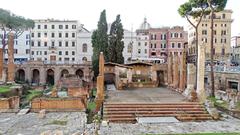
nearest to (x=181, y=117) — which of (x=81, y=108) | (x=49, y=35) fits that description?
(x=81, y=108)

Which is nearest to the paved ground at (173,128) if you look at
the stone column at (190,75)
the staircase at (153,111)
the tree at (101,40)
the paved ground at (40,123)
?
the staircase at (153,111)

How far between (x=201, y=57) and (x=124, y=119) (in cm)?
828

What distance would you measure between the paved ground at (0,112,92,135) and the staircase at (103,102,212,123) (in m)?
2.02

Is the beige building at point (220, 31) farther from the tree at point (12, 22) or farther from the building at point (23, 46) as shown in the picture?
the building at point (23, 46)

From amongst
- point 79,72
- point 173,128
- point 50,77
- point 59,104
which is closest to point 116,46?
point 79,72

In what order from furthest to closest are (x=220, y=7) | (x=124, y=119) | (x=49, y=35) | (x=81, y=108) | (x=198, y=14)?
(x=49, y=35), (x=198, y=14), (x=220, y=7), (x=81, y=108), (x=124, y=119)

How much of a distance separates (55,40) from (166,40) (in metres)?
26.0

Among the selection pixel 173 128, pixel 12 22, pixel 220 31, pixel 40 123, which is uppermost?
pixel 220 31

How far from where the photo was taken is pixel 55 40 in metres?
72.1

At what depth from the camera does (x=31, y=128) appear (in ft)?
58.2

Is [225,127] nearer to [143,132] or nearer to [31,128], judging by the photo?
[143,132]

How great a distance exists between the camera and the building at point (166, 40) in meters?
72.8

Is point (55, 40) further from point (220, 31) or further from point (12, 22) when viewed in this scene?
point (220, 31)

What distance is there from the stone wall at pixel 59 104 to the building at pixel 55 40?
47.5 m
